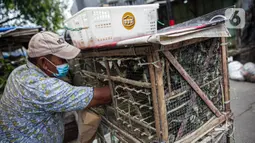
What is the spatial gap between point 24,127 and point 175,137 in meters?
1.58

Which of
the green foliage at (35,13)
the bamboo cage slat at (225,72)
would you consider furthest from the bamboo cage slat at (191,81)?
the green foliage at (35,13)

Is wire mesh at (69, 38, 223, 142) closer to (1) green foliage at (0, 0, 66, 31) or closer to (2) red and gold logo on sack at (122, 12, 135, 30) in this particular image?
(2) red and gold logo on sack at (122, 12, 135, 30)

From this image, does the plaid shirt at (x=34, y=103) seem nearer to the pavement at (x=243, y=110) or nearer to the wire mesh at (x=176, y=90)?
the wire mesh at (x=176, y=90)

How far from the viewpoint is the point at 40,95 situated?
157 centimetres

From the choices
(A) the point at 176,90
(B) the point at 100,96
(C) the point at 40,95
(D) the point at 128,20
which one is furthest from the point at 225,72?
(C) the point at 40,95

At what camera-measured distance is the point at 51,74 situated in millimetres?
1794

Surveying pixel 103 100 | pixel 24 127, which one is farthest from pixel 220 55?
pixel 24 127

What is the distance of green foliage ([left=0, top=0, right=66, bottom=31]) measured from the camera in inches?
357

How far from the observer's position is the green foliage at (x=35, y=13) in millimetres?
9062

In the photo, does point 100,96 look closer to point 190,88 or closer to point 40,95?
point 40,95

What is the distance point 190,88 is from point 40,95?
4.76 feet

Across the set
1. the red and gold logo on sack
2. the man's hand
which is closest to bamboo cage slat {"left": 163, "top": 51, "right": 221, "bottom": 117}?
the red and gold logo on sack

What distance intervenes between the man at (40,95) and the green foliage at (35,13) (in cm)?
899

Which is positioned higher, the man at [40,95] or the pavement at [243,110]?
the man at [40,95]
